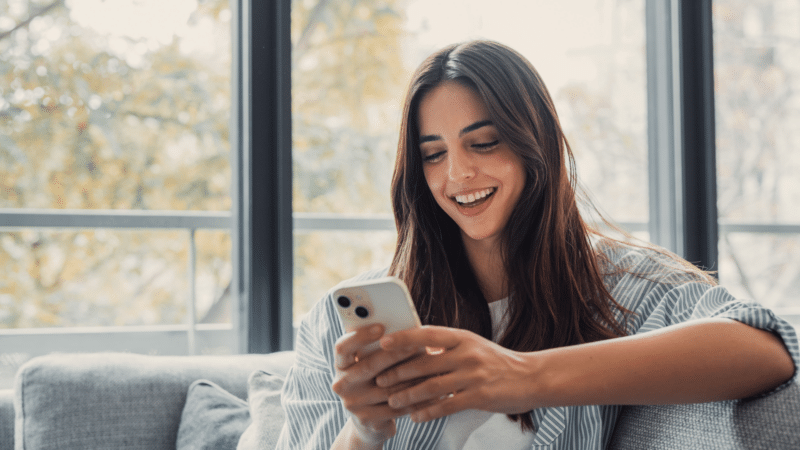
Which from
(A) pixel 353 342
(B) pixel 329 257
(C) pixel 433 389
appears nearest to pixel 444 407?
(C) pixel 433 389

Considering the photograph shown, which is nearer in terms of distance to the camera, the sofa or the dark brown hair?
the dark brown hair

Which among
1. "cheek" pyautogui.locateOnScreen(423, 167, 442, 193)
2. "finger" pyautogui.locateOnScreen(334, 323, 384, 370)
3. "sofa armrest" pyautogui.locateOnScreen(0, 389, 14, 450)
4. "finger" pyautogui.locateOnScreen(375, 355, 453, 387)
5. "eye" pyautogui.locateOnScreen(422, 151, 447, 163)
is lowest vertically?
"sofa armrest" pyautogui.locateOnScreen(0, 389, 14, 450)

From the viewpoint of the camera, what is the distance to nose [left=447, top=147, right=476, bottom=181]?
111 centimetres

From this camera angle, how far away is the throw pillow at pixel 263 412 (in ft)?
4.12

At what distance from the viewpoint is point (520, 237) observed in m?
1.17

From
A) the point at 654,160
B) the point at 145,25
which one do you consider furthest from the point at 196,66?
the point at 654,160

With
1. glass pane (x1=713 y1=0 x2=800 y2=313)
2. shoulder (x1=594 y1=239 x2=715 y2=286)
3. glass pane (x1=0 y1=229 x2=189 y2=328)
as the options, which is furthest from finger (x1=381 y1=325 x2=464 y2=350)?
glass pane (x1=713 y1=0 x2=800 y2=313)

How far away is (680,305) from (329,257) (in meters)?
1.44

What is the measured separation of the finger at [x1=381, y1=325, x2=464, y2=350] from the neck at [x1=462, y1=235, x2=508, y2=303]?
1.63 ft

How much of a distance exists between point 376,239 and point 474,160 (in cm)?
128

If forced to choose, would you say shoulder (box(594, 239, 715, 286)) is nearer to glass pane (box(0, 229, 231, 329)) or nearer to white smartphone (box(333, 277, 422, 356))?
white smartphone (box(333, 277, 422, 356))

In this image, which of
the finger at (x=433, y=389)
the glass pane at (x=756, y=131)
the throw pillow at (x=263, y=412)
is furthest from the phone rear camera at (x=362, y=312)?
the glass pane at (x=756, y=131)

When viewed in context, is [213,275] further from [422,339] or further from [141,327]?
[422,339]

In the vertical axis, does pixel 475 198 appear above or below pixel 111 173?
below
